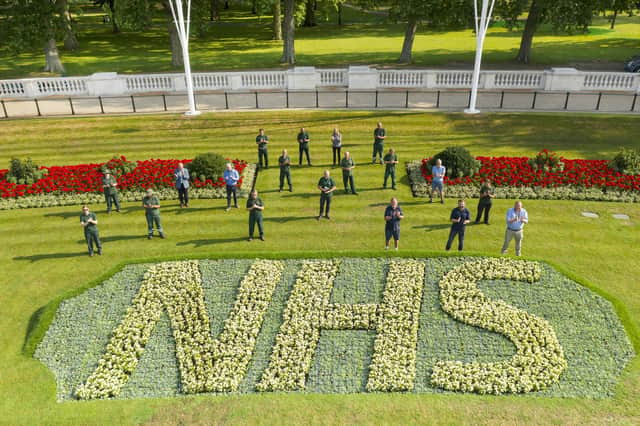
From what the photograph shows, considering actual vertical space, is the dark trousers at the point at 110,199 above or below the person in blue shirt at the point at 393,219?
below

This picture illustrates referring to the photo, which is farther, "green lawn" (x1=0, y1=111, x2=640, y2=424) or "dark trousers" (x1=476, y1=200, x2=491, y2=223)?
"dark trousers" (x1=476, y1=200, x2=491, y2=223)

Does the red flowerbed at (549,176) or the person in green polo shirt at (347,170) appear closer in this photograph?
→ the person in green polo shirt at (347,170)

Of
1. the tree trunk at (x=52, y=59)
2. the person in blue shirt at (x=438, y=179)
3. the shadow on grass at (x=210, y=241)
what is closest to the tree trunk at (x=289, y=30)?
the tree trunk at (x=52, y=59)

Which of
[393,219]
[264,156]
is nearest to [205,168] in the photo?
[264,156]

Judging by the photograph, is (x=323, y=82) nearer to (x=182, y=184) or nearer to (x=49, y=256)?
(x=182, y=184)

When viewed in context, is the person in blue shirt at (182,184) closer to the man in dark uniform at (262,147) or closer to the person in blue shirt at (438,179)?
the man in dark uniform at (262,147)

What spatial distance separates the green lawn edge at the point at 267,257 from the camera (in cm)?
1302

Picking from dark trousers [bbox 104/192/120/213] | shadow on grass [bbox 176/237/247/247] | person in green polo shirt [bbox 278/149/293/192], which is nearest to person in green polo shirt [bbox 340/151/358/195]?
person in green polo shirt [bbox 278/149/293/192]

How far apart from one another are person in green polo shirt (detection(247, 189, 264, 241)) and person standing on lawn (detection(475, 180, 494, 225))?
24.0 feet

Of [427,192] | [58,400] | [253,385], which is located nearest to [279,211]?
[427,192]

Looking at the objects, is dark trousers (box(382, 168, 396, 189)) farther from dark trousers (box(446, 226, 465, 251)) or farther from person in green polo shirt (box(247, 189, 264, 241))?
person in green polo shirt (box(247, 189, 264, 241))

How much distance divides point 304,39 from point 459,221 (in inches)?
1820

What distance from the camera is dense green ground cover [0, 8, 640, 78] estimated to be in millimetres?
41656

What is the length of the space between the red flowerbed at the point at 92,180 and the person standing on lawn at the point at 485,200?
370 inches
